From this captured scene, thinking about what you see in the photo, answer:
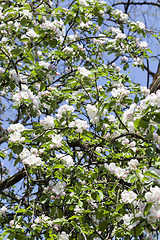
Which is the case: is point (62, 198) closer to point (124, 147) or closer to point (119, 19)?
point (124, 147)

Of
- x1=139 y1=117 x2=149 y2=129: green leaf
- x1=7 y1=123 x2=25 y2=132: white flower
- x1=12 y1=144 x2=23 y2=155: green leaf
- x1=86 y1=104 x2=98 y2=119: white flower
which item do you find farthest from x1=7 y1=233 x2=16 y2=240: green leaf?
x1=139 y1=117 x2=149 y2=129: green leaf

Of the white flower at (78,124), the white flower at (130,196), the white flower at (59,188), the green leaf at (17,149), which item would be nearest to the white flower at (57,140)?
the white flower at (78,124)

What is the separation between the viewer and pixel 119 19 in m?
3.40

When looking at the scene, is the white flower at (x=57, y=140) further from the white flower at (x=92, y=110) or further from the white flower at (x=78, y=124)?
the white flower at (x=92, y=110)

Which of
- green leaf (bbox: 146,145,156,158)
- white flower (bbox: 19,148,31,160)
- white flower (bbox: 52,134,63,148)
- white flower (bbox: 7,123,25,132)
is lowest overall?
green leaf (bbox: 146,145,156,158)

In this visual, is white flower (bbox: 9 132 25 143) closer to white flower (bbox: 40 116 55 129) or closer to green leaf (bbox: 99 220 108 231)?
white flower (bbox: 40 116 55 129)

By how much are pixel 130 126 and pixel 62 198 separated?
0.74 meters

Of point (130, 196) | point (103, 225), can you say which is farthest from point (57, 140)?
point (103, 225)

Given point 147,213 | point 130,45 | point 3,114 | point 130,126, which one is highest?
point 3,114

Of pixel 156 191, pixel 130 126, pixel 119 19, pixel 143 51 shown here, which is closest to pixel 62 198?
pixel 130 126

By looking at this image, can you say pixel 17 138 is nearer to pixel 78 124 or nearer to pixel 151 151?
pixel 78 124

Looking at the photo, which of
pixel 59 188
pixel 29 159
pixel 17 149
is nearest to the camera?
pixel 17 149

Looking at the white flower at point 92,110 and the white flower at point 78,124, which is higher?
the white flower at point 92,110

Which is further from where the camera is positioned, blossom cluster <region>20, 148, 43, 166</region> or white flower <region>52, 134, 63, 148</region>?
blossom cluster <region>20, 148, 43, 166</region>
